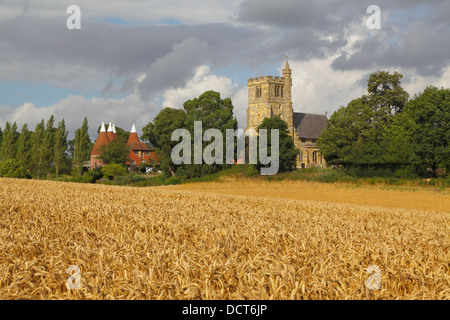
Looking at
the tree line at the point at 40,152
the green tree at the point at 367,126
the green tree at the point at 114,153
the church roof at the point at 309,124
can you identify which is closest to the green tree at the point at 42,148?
the tree line at the point at 40,152

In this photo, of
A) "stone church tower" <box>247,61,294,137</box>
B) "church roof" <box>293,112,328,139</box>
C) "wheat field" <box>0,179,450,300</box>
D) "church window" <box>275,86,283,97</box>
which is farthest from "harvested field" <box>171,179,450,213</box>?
"church roof" <box>293,112,328,139</box>

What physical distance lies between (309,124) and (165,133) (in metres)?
49.5

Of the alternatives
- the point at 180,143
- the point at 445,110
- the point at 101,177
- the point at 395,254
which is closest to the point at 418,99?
the point at 445,110

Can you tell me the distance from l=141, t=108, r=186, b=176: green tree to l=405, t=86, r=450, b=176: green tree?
3859 centimetres

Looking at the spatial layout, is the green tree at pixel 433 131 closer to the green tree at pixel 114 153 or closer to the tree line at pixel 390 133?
the tree line at pixel 390 133

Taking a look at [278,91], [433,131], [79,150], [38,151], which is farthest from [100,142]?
[433,131]

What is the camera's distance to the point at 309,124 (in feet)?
398

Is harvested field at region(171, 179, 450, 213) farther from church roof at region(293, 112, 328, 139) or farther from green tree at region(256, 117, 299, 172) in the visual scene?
church roof at region(293, 112, 328, 139)

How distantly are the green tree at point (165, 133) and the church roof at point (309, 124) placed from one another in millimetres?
42142

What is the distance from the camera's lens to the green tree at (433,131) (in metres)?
55.3

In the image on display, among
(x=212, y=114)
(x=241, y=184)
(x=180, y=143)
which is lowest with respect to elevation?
(x=241, y=184)
